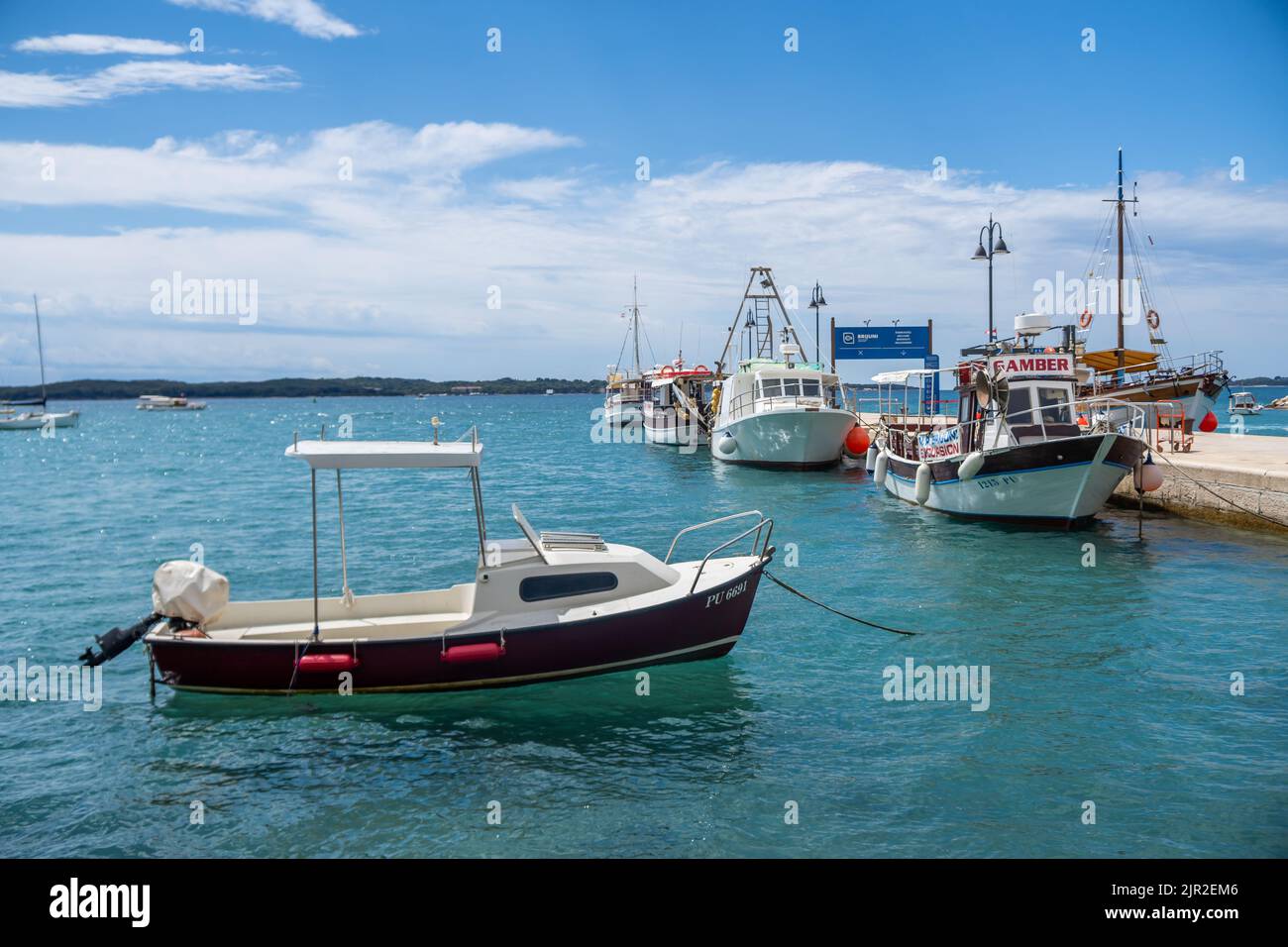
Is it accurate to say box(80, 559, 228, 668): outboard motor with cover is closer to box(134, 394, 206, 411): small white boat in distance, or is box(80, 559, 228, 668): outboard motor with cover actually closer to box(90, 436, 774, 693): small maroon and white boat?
box(90, 436, 774, 693): small maroon and white boat

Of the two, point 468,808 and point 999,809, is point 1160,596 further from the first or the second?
point 468,808

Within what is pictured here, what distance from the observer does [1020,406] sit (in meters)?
23.6

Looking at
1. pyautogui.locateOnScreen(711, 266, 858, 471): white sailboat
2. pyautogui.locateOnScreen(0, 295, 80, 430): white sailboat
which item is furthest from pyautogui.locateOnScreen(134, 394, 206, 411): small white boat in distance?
pyautogui.locateOnScreen(711, 266, 858, 471): white sailboat

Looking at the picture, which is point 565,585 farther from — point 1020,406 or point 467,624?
point 1020,406

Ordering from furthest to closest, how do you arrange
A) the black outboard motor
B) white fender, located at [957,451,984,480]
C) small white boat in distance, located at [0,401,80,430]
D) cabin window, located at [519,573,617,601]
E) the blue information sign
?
1. small white boat in distance, located at [0,401,80,430]
2. the blue information sign
3. white fender, located at [957,451,984,480]
4. cabin window, located at [519,573,617,601]
5. the black outboard motor

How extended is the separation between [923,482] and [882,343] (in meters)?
21.1

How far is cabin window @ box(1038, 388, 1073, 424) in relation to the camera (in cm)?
2341

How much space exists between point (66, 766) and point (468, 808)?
5061 millimetres

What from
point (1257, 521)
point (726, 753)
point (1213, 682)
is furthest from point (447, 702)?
point (1257, 521)

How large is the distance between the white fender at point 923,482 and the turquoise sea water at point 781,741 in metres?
5.87

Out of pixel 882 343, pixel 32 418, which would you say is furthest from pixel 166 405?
pixel 882 343

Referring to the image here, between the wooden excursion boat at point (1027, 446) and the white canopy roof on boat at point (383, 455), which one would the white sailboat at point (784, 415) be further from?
the white canopy roof on boat at point (383, 455)

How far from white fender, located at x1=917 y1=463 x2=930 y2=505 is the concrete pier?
562cm
